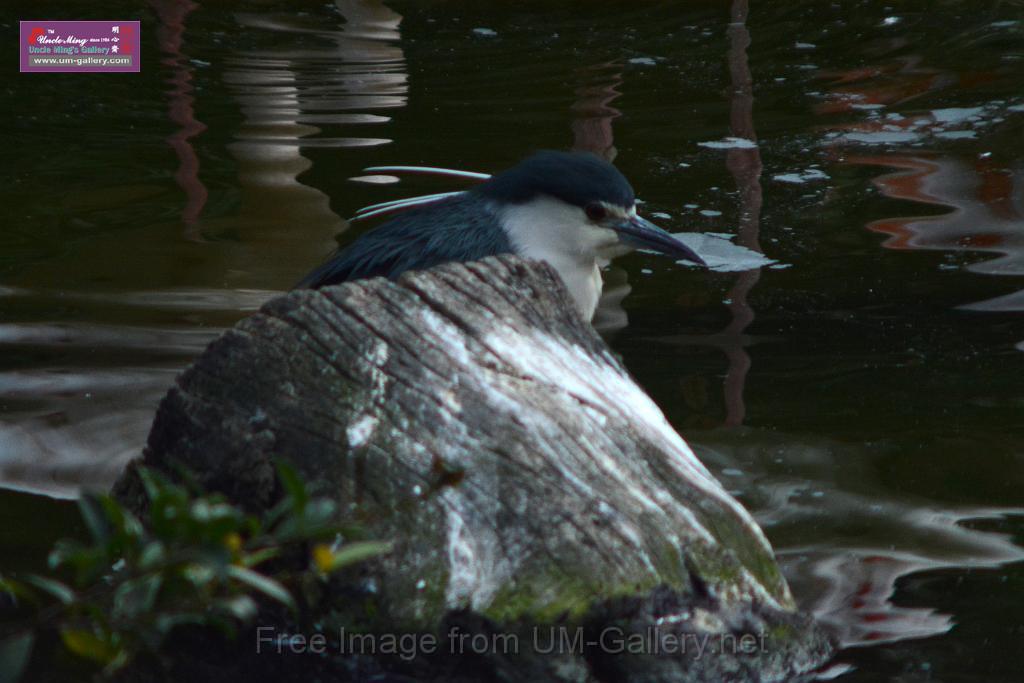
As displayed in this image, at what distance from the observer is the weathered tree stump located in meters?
2.29

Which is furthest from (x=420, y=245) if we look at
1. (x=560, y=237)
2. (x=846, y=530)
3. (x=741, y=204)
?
(x=741, y=204)

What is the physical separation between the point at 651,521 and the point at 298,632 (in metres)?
0.68

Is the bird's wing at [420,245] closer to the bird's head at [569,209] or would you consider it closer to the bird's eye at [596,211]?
the bird's head at [569,209]

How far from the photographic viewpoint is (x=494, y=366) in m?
2.55

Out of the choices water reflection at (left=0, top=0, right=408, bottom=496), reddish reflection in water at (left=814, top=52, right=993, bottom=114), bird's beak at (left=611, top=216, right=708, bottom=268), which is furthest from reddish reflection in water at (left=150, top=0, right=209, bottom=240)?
reddish reflection in water at (left=814, top=52, right=993, bottom=114)

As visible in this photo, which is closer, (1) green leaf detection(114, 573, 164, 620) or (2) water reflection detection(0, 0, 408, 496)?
(1) green leaf detection(114, 573, 164, 620)

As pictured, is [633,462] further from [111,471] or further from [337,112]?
[337,112]

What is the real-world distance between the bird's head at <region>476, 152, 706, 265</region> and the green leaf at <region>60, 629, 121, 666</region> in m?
2.31

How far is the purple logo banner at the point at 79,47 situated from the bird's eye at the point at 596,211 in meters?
5.17

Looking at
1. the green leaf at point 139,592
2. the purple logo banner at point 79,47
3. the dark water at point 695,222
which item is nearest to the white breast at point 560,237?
the dark water at point 695,222

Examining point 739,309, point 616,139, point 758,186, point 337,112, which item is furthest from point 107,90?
point 739,309

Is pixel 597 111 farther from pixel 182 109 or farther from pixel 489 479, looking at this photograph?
pixel 489 479

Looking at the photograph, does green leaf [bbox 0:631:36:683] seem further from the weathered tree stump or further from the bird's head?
the bird's head

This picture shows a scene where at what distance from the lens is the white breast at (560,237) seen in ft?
12.3
